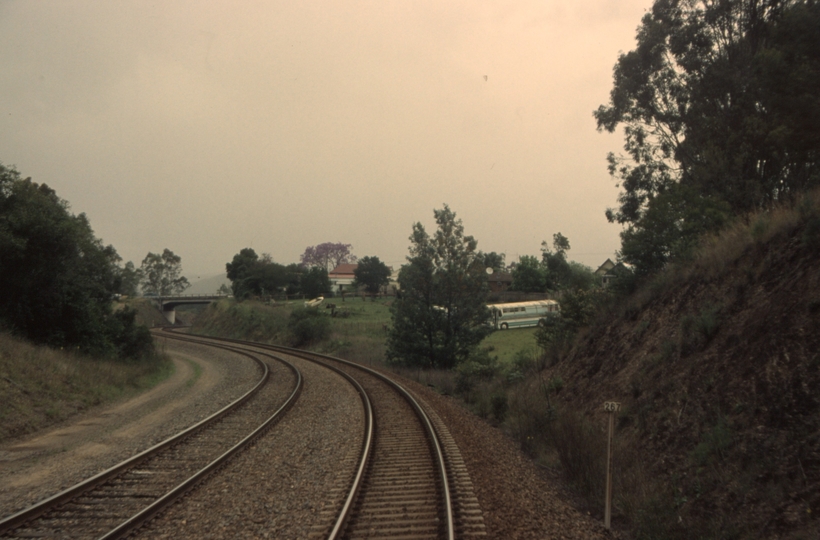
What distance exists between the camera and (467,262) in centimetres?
2698

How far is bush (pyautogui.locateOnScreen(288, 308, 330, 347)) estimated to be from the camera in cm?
3897

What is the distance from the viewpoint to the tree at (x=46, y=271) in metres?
18.3

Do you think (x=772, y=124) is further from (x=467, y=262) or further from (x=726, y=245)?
(x=467, y=262)

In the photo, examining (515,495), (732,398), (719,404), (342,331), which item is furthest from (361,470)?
(342,331)

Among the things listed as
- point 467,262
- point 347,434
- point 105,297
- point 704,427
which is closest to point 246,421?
point 347,434

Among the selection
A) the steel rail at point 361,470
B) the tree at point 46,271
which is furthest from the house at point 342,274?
the steel rail at point 361,470

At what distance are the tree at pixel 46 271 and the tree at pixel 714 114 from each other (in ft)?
67.4

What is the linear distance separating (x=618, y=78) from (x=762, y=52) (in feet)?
26.2

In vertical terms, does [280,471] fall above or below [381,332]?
below

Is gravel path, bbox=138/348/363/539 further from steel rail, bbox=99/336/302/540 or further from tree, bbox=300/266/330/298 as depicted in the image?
tree, bbox=300/266/330/298

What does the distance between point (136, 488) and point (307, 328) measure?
31.8m

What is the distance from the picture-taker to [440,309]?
2641 cm

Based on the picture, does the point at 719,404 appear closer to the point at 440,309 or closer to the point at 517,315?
the point at 440,309

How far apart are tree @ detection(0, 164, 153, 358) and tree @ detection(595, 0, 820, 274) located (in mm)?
20539
